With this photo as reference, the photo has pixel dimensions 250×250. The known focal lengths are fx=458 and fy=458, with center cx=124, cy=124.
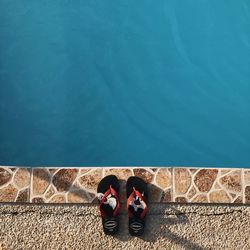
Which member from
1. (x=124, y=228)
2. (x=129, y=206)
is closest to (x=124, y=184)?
(x=129, y=206)

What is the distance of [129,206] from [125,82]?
1.68 m

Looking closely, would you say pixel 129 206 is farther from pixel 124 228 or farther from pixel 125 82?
pixel 125 82

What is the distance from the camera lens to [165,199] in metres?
4.01

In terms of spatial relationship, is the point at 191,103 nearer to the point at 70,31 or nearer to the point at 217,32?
the point at 217,32

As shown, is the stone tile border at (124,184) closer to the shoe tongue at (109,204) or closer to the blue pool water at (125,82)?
the shoe tongue at (109,204)

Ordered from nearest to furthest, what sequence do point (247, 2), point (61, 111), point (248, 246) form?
1. point (248, 246)
2. point (61, 111)
3. point (247, 2)

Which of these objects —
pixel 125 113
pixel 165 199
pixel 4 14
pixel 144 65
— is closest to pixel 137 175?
pixel 165 199

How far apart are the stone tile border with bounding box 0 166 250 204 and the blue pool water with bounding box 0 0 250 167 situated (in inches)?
27.5

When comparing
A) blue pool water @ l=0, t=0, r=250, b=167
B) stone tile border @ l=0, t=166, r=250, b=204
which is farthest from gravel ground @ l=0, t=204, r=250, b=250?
blue pool water @ l=0, t=0, r=250, b=167

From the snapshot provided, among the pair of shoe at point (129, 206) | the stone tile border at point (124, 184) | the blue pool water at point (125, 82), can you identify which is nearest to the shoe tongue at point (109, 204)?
the pair of shoe at point (129, 206)

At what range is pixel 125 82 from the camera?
5.14m

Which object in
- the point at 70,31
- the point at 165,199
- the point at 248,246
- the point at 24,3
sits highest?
the point at 24,3

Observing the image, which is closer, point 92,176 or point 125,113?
point 92,176

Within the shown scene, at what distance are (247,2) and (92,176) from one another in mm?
2861
